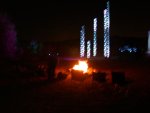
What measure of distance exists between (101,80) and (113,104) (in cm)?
647

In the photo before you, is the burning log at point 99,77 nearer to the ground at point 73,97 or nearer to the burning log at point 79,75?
the ground at point 73,97

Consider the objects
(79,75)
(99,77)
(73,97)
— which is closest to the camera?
(73,97)

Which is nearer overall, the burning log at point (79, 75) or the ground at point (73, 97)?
the ground at point (73, 97)

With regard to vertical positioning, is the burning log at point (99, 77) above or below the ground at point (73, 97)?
above

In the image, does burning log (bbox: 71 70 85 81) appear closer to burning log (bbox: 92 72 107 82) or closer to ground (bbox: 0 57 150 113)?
ground (bbox: 0 57 150 113)

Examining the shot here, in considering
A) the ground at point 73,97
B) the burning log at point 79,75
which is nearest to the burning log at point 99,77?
the ground at point 73,97

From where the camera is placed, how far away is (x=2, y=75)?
23000 millimetres

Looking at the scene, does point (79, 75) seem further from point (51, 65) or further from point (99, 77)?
point (51, 65)

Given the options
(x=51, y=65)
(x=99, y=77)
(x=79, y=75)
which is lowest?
(x=99, y=77)

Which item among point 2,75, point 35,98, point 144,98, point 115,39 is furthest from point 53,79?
point 115,39

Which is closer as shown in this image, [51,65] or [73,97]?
[73,97]

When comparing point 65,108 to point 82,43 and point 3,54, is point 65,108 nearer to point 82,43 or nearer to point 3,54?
point 3,54

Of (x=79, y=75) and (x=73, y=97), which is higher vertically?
(x=79, y=75)

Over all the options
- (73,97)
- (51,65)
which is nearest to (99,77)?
(51,65)
